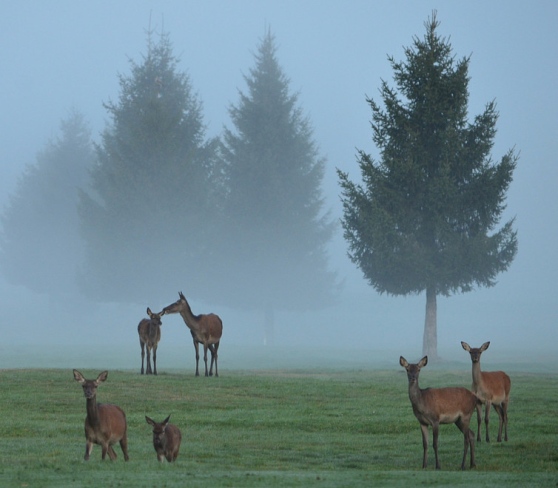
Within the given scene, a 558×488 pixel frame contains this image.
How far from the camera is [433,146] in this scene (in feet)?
179

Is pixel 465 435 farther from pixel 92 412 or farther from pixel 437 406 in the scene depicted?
pixel 92 412

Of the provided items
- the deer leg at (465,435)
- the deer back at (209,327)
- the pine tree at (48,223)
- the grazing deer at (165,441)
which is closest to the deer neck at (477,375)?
the deer leg at (465,435)

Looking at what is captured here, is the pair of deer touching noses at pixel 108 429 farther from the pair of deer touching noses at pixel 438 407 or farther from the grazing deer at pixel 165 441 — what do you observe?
the pair of deer touching noses at pixel 438 407

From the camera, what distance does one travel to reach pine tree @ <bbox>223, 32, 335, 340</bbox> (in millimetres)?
80688

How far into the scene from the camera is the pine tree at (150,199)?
77.2 meters

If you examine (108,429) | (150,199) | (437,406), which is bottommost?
(108,429)

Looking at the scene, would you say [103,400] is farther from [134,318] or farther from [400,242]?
[134,318]

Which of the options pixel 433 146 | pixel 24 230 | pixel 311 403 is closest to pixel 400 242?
pixel 433 146

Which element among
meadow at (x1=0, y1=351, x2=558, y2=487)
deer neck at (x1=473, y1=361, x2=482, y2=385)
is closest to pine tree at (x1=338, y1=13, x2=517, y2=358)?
meadow at (x1=0, y1=351, x2=558, y2=487)

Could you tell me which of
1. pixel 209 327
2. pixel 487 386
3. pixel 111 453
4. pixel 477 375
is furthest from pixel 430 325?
pixel 111 453

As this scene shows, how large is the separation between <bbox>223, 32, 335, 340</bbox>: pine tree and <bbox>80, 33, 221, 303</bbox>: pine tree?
6.70 feet

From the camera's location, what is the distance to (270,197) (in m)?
81.1

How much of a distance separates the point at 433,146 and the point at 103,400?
91.7ft

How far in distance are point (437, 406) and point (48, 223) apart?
7912 centimetres
